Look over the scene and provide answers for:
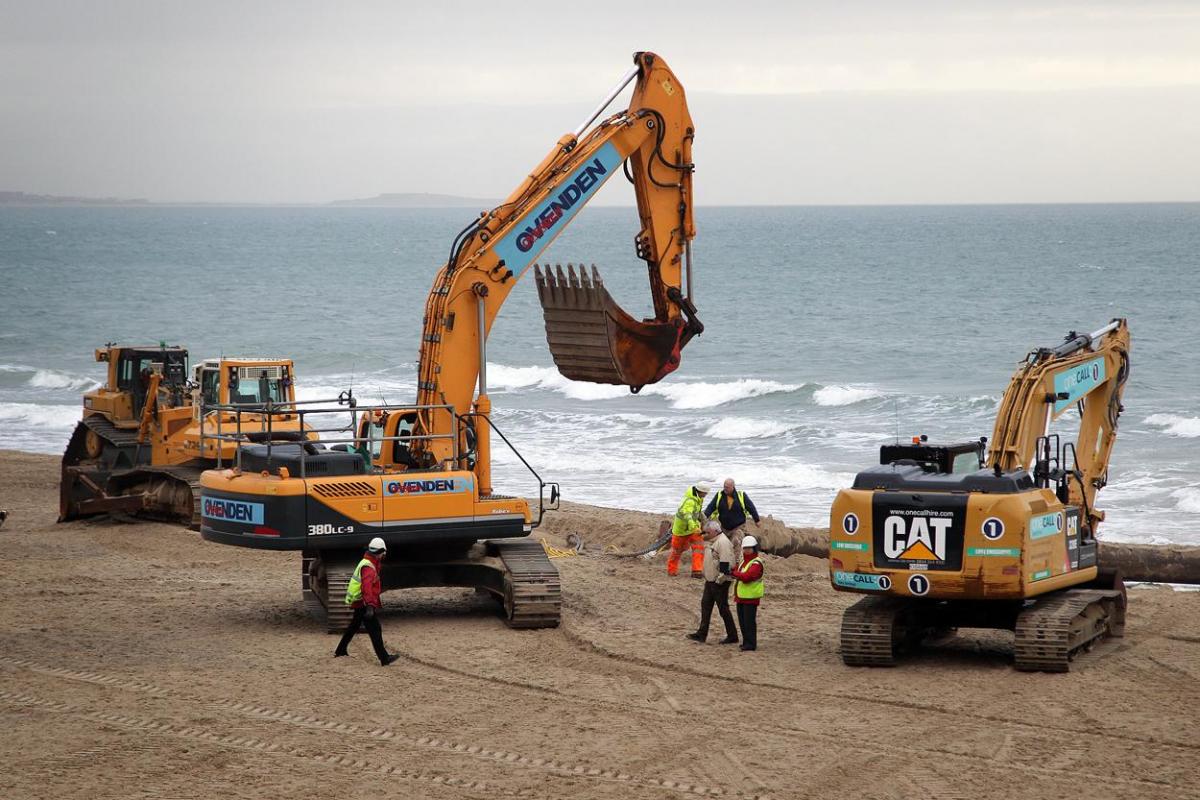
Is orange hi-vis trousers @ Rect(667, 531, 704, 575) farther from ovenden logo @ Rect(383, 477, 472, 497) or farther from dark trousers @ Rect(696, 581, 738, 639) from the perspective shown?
ovenden logo @ Rect(383, 477, 472, 497)

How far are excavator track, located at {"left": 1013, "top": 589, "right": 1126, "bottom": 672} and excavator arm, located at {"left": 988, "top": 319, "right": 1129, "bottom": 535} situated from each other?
1117 millimetres

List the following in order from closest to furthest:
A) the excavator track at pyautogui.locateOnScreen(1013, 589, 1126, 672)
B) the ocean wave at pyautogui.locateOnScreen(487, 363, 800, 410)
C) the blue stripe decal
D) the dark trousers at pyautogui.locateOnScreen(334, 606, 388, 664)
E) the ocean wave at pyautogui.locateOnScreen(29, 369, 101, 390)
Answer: the excavator track at pyautogui.locateOnScreen(1013, 589, 1126, 672), the dark trousers at pyautogui.locateOnScreen(334, 606, 388, 664), the blue stripe decal, the ocean wave at pyautogui.locateOnScreen(487, 363, 800, 410), the ocean wave at pyautogui.locateOnScreen(29, 369, 101, 390)

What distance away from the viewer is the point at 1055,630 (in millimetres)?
13734

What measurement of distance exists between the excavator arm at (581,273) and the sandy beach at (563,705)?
2599 millimetres

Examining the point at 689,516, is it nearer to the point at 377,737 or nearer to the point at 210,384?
the point at 377,737

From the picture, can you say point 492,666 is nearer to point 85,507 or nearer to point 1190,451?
point 85,507

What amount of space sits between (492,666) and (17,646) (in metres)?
4.60

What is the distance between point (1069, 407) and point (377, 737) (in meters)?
7.61

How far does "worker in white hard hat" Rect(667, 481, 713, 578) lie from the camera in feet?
63.2

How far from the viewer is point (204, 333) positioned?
243ft

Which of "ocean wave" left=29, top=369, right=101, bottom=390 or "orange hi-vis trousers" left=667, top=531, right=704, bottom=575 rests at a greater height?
"ocean wave" left=29, top=369, right=101, bottom=390

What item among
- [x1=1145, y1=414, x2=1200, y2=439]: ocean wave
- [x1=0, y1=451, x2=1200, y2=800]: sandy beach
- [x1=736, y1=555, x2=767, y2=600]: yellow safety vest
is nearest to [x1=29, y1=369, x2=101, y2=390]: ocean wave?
[x1=1145, y1=414, x2=1200, y2=439]: ocean wave

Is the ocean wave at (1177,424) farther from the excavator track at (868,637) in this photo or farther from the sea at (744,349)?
the excavator track at (868,637)

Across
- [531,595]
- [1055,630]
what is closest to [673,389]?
[531,595]
